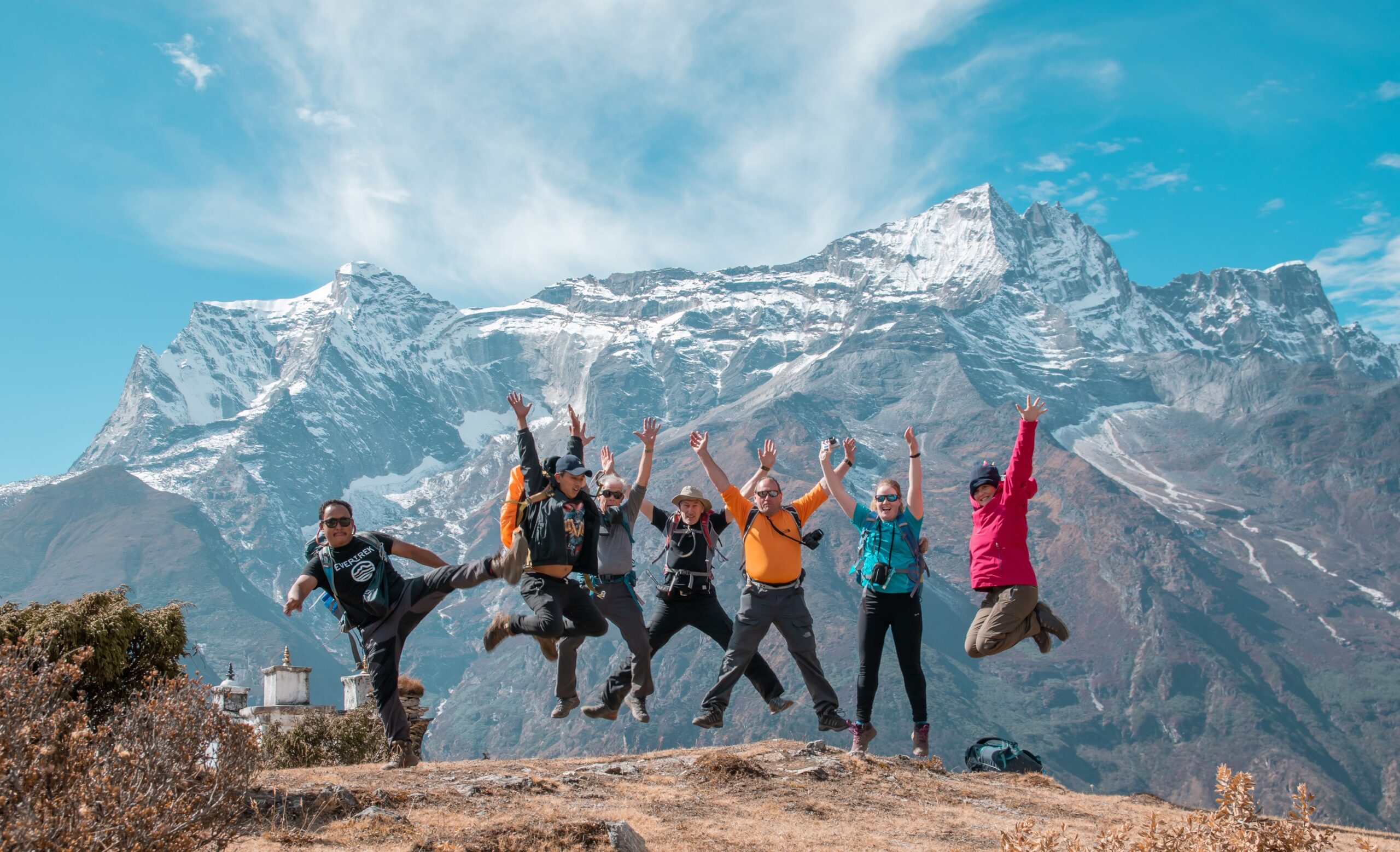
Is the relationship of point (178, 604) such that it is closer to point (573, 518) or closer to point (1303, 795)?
point (573, 518)

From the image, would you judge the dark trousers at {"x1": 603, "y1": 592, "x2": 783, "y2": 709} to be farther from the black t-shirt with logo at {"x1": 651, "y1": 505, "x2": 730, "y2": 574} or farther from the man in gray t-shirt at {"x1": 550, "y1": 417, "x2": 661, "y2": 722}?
the black t-shirt with logo at {"x1": 651, "y1": 505, "x2": 730, "y2": 574}

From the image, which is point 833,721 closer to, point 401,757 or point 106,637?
point 401,757

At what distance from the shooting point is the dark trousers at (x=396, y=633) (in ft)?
33.7

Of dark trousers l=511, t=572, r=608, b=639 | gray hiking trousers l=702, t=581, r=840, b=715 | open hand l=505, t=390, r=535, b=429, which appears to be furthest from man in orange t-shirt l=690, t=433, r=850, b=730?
open hand l=505, t=390, r=535, b=429

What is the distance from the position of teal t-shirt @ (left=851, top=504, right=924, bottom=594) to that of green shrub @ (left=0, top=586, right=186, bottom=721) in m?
7.29

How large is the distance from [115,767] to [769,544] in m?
7.16

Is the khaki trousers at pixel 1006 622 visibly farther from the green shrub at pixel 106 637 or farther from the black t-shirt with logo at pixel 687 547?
the green shrub at pixel 106 637

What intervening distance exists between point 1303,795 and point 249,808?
24.0ft

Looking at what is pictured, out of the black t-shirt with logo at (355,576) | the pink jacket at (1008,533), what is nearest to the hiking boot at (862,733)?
the pink jacket at (1008,533)

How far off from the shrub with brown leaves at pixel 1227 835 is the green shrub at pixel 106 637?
8.32 m

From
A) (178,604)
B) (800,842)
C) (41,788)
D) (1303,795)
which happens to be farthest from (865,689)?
(41,788)

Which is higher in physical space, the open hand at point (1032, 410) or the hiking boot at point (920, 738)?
the open hand at point (1032, 410)

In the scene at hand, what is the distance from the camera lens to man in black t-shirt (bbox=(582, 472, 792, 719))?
12.0 metres

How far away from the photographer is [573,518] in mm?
11141
